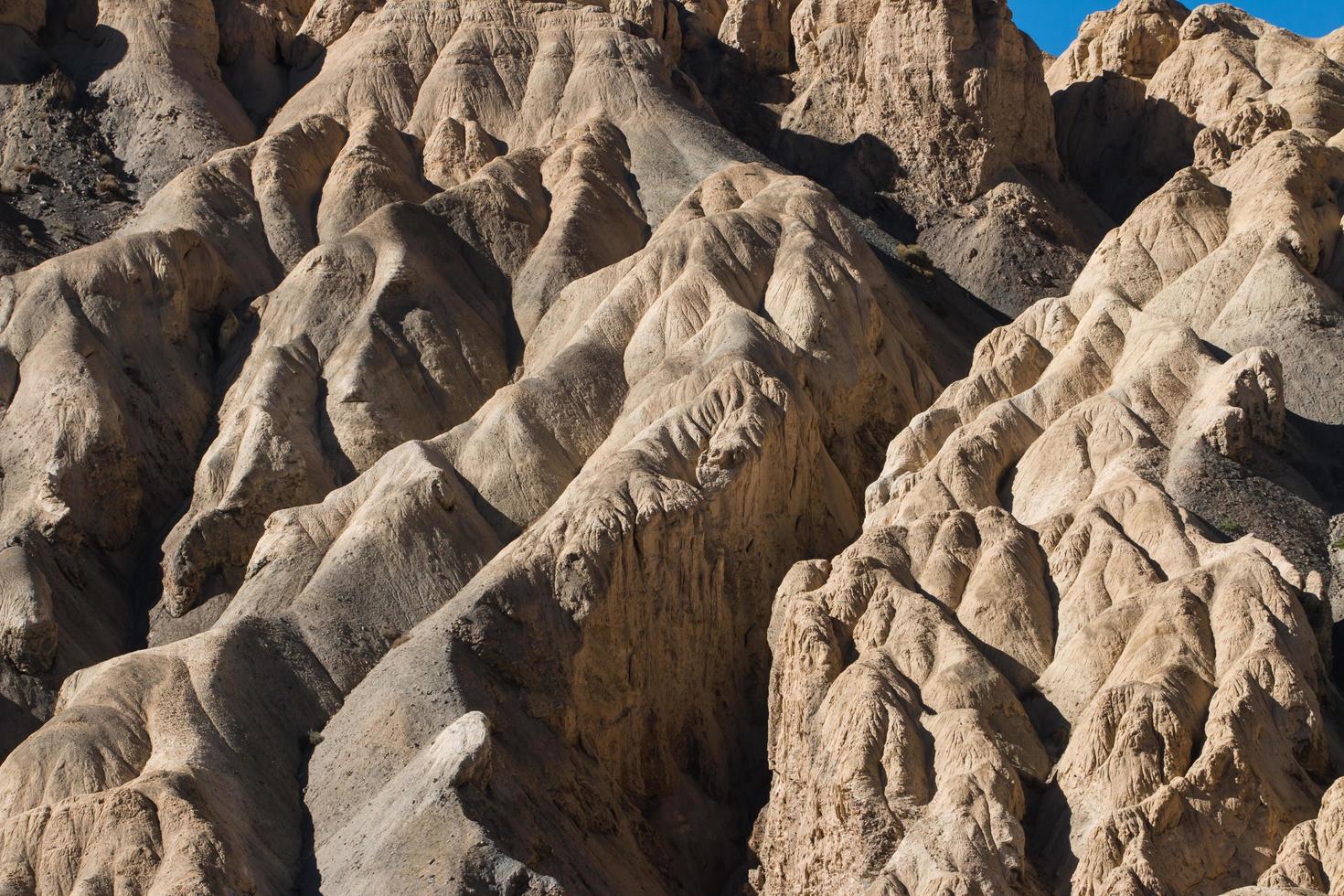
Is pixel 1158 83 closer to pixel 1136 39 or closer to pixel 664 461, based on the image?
pixel 1136 39

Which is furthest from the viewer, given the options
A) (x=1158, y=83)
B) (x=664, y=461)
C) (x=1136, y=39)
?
(x=1136, y=39)

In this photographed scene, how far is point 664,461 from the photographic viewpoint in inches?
1804

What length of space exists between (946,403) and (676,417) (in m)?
6.67

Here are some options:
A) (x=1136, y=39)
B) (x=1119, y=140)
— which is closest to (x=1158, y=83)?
(x=1119, y=140)

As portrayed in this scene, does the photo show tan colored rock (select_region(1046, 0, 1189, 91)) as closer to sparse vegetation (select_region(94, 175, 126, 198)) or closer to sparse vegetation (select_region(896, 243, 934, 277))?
sparse vegetation (select_region(896, 243, 934, 277))

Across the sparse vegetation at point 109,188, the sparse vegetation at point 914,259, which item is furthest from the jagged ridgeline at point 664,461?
the sparse vegetation at point 109,188

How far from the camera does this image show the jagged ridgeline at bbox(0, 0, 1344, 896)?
3625 cm

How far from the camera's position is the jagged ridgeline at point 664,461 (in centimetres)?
3625

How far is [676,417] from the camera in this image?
4769 centimetres

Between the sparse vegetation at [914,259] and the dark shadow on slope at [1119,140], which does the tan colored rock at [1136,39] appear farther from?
the sparse vegetation at [914,259]

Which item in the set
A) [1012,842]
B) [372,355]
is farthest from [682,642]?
[372,355]

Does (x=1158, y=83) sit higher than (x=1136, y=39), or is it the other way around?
(x=1136, y=39)

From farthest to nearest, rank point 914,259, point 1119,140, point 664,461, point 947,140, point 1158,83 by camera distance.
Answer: point 1119,140 < point 1158,83 < point 947,140 < point 914,259 < point 664,461

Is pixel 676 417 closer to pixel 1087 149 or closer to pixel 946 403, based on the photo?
pixel 946 403
